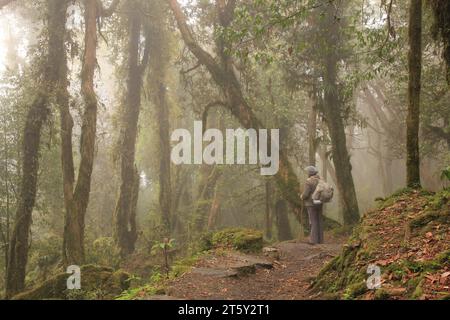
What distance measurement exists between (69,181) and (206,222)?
12.7 metres

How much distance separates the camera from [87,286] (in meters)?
11.5

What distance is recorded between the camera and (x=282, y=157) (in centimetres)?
1656

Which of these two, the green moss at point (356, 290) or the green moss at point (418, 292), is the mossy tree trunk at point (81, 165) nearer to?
the green moss at point (356, 290)

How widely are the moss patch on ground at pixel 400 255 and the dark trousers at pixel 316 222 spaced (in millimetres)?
3312

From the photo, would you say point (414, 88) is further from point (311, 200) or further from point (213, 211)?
point (213, 211)

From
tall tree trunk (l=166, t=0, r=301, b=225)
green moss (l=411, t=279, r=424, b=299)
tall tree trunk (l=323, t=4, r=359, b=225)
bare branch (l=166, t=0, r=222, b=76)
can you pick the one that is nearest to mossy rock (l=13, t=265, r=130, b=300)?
tall tree trunk (l=166, t=0, r=301, b=225)

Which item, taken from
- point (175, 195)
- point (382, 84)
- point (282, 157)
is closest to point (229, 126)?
point (175, 195)

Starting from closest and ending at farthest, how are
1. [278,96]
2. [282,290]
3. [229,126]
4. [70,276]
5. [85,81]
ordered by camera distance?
1. [282,290]
2. [70,276]
3. [85,81]
4. [278,96]
5. [229,126]

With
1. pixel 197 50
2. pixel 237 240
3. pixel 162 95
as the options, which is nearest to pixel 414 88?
pixel 237 240

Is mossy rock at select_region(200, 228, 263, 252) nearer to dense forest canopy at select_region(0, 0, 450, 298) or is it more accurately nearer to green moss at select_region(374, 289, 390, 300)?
dense forest canopy at select_region(0, 0, 450, 298)

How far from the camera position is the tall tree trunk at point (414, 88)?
8.80 meters

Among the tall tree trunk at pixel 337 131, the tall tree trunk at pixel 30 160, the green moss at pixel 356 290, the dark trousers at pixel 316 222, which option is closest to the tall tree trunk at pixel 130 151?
the tall tree trunk at pixel 30 160

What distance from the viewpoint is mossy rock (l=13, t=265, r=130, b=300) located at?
1105cm

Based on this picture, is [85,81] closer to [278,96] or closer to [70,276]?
[70,276]
